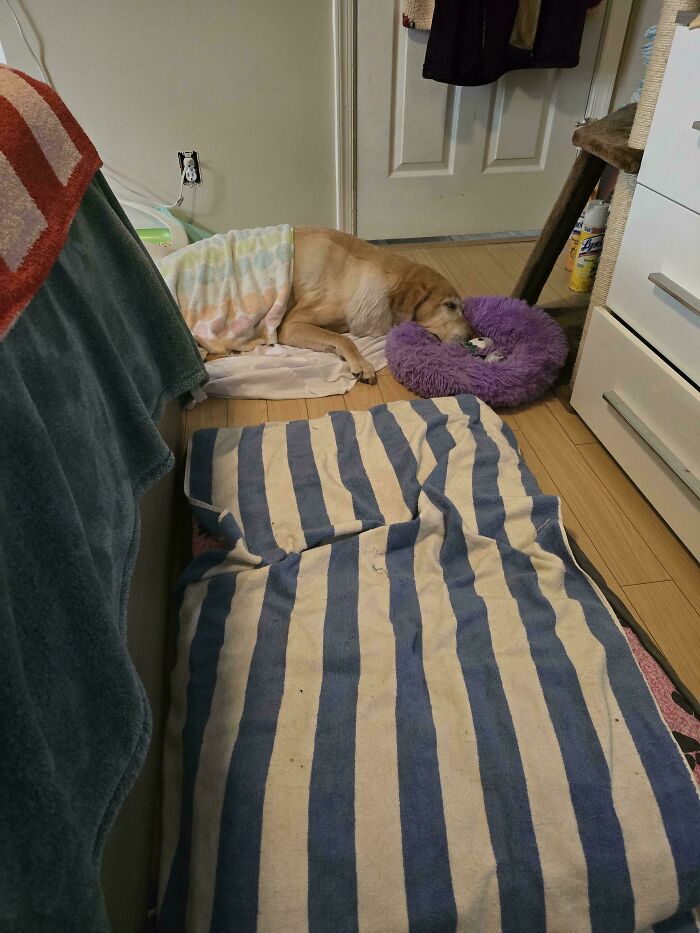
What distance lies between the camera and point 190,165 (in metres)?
2.51

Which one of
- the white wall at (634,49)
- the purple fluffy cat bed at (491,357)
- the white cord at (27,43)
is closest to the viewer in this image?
the purple fluffy cat bed at (491,357)

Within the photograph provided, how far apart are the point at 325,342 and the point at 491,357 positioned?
51 centimetres

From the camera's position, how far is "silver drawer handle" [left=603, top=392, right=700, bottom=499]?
123cm

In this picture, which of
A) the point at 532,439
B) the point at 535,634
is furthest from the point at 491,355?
the point at 535,634

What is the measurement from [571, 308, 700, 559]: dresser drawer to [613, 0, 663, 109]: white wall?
166cm

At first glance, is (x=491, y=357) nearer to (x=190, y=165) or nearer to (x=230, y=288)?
(x=230, y=288)

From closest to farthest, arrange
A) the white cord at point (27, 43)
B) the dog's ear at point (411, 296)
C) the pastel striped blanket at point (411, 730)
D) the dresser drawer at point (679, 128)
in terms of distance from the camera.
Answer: the pastel striped blanket at point (411, 730) < the dresser drawer at point (679, 128) < the dog's ear at point (411, 296) < the white cord at point (27, 43)

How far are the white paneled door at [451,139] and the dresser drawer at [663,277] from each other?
147cm

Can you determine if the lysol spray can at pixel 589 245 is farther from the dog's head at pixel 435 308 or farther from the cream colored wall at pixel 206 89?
the cream colored wall at pixel 206 89

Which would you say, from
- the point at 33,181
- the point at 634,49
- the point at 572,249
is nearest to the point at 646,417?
Result: the point at 33,181

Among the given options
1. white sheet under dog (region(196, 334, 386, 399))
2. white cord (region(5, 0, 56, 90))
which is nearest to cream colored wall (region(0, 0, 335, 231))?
white cord (region(5, 0, 56, 90))

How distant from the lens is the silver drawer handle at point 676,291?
1.18 meters

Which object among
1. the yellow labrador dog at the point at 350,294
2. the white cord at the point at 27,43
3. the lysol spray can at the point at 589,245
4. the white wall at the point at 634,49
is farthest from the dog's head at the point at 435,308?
the white cord at the point at 27,43

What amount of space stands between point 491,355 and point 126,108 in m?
1.71
